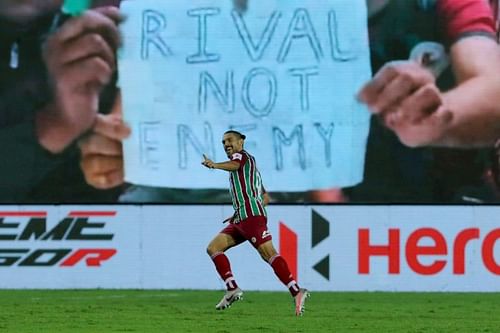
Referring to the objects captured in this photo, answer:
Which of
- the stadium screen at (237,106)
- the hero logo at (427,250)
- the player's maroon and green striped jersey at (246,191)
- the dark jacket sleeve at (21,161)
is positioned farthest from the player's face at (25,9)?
the player's maroon and green striped jersey at (246,191)

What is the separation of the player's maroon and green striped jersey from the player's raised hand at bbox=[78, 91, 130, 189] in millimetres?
8396

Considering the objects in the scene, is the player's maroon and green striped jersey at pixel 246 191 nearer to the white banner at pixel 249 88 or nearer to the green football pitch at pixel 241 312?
the green football pitch at pixel 241 312

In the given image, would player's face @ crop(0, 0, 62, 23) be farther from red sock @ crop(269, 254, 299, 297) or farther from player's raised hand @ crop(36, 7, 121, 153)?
red sock @ crop(269, 254, 299, 297)

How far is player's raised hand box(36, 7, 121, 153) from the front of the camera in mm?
23312

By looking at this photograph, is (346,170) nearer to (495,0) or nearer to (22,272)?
(495,0)

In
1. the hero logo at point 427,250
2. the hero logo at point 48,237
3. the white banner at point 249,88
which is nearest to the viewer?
the hero logo at point 427,250

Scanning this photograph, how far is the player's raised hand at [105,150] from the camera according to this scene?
2325 cm

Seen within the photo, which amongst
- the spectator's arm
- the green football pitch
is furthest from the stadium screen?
the green football pitch

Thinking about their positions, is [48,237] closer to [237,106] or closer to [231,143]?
[237,106]

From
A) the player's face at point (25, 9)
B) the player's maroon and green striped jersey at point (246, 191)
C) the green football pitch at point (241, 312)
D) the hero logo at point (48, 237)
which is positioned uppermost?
the player's face at point (25, 9)

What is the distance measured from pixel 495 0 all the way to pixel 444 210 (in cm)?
395

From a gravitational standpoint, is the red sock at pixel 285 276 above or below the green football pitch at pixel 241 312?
above

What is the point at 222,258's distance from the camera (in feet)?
49.5

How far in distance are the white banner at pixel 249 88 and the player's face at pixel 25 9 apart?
1.26 m
